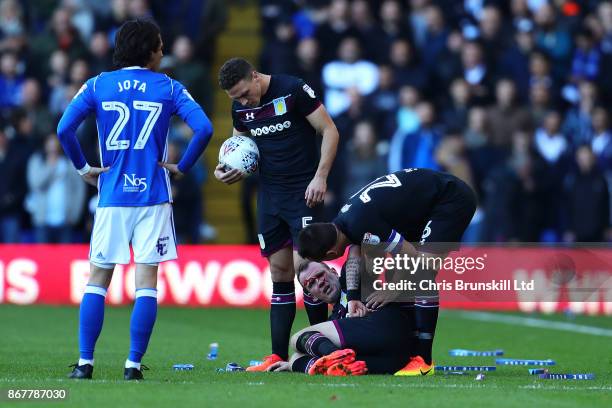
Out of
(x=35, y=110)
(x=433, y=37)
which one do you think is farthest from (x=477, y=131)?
(x=35, y=110)

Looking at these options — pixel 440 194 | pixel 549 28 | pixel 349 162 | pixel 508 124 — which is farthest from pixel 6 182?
pixel 440 194

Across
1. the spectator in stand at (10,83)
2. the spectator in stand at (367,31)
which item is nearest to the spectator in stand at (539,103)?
the spectator in stand at (367,31)

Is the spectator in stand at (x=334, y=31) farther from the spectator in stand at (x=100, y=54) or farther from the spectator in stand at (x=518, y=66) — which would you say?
the spectator in stand at (x=100, y=54)

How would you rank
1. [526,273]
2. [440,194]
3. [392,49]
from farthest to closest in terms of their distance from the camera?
[392,49], [526,273], [440,194]

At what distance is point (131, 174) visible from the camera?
9359 millimetres

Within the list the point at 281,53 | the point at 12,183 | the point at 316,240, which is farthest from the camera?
the point at 281,53

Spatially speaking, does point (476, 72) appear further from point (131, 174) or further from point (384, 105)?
point (131, 174)

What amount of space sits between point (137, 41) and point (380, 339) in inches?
114

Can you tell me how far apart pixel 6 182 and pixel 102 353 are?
26.1 feet

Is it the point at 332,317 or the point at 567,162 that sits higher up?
the point at 567,162

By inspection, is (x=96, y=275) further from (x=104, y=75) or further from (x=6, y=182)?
(x=6, y=182)

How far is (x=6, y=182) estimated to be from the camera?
19.5m

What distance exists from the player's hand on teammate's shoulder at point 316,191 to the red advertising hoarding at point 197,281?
7.62 m

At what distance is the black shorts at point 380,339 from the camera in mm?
10211
